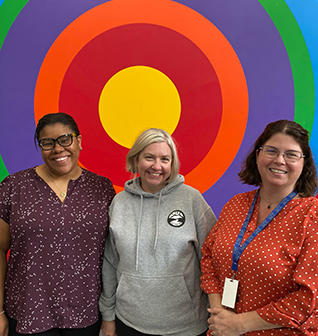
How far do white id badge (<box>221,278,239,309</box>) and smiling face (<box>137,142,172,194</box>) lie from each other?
1.64ft

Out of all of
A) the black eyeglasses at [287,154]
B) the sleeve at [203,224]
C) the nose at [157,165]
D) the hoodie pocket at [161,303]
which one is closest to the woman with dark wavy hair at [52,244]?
the hoodie pocket at [161,303]

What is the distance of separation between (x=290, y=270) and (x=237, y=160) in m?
0.91

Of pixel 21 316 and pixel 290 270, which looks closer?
pixel 290 270

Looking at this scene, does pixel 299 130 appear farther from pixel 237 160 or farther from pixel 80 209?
pixel 80 209

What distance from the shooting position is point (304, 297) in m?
0.91

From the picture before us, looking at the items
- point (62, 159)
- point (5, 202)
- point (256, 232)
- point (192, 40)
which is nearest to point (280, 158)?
point (256, 232)

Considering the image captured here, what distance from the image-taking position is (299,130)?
1056mm

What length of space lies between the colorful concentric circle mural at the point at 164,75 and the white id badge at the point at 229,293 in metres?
0.78

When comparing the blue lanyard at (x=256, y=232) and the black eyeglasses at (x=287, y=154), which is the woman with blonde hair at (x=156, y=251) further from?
the black eyeglasses at (x=287, y=154)

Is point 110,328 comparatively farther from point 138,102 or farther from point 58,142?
point 138,102

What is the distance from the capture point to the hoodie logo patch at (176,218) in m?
1.29

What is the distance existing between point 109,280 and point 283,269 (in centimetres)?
80

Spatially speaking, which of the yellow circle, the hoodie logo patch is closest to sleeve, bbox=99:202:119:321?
the hoodie logo patch

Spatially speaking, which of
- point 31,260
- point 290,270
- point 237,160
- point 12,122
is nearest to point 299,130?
point 290,270
